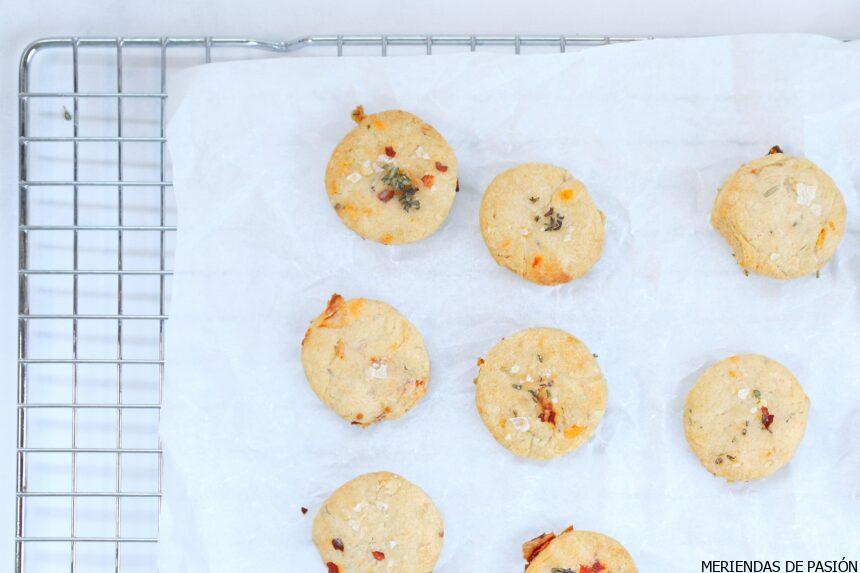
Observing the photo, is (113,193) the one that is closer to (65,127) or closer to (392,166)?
(65,127)

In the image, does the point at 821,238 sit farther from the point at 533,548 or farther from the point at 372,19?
the point at 372,19

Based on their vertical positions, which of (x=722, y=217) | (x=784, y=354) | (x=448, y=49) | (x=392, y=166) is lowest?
(x=784, y=354)

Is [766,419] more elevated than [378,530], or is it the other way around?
[766,419]

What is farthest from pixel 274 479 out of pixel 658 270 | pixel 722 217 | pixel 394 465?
pixel 722 217

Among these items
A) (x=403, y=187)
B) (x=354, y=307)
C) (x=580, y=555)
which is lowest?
(x=580, y=555)

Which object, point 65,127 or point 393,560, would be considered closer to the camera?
point 393,560

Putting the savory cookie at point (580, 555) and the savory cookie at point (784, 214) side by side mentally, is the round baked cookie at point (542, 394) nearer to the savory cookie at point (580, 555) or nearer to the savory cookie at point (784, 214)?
the savory cookie at point (580, 555)

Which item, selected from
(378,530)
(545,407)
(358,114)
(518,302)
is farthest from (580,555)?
(358,114)
